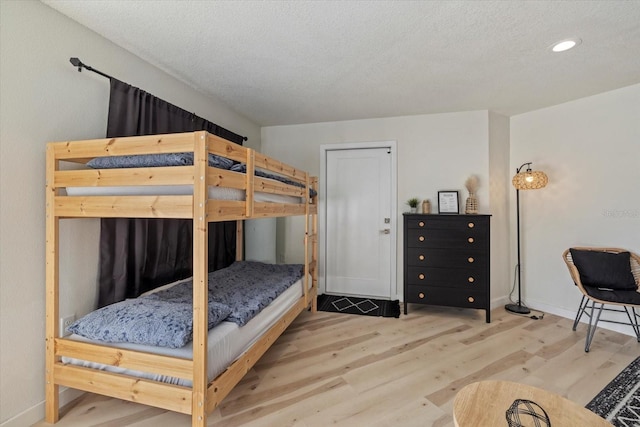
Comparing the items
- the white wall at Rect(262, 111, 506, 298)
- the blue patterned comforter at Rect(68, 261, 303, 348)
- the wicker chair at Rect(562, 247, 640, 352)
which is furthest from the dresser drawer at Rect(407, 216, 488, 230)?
the blue patterned comforter at Rect(68, 261, 303, 348)

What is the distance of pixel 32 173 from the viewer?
1530mm

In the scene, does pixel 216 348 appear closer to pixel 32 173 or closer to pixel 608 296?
pixel 32 173

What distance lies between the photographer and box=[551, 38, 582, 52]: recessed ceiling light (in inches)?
73.8

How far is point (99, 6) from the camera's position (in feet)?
5.20

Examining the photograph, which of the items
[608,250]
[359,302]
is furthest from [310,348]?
[608,250]

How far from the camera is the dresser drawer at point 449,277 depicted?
2896 millimetres

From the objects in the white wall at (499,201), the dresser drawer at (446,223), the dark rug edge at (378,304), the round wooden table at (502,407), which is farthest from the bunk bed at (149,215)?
the white wall at (499,201)

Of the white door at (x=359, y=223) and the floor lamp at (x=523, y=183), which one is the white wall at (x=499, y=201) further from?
the white door at (x=359, y=223)

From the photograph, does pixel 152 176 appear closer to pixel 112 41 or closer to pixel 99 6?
pixel 99 6

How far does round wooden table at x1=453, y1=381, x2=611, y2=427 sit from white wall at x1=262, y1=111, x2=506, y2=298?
89.8 inches

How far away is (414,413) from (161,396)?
138cm

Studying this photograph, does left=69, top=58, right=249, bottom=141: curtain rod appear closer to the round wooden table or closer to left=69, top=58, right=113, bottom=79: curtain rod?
left=69, top=58, right=113, bottom=79: curtain rod

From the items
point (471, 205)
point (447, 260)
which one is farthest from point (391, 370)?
point (471, 205)

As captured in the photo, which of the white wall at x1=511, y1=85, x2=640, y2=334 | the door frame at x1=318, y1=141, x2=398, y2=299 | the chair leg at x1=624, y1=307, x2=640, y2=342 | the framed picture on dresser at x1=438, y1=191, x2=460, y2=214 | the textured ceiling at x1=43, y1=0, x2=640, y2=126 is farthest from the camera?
the door frame at x1=318, y1=141, x2=398, y2=299
